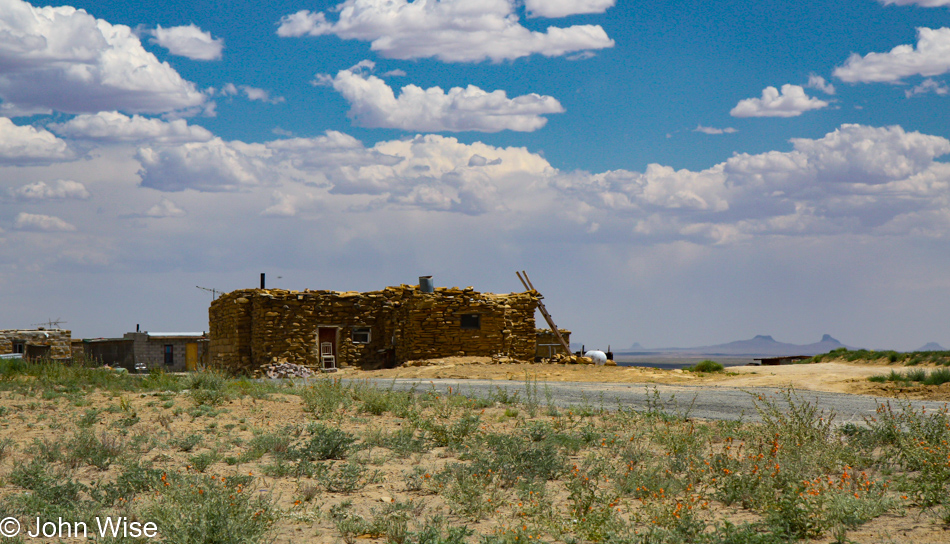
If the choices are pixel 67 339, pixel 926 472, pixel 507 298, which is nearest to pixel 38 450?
pixel 926 472

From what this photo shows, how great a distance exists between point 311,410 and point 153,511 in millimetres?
6348

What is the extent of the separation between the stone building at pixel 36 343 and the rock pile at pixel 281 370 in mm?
19701

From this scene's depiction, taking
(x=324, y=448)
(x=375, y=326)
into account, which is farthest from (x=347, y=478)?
(x=375, y=326)

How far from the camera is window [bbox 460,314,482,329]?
30656 millimetres

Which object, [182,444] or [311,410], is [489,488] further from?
[311,410]

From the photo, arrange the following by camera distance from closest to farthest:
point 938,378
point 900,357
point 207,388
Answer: point 207,388 → point 938,378 → point 900,357

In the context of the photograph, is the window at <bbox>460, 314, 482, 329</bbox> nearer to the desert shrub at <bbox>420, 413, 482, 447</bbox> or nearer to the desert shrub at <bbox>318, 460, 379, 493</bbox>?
the desert shrub at <bbox>420, 413, 482, 447</bbox>

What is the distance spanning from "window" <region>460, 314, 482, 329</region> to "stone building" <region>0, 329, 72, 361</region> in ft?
84.8

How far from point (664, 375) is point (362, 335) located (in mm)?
12918

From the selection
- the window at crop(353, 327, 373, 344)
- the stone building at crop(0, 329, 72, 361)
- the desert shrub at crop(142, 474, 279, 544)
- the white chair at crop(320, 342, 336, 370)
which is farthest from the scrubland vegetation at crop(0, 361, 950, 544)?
the stone building at crop(0, 329, 72, 361)

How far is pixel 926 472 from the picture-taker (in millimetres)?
6859

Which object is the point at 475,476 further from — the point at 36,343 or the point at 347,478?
the point at 36,343

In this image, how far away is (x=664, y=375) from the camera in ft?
83.4

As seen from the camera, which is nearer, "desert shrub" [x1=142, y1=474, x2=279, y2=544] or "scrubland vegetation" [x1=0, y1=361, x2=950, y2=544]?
"desert shrub" [x1=142, y1=474, x2=279, y2=544]
